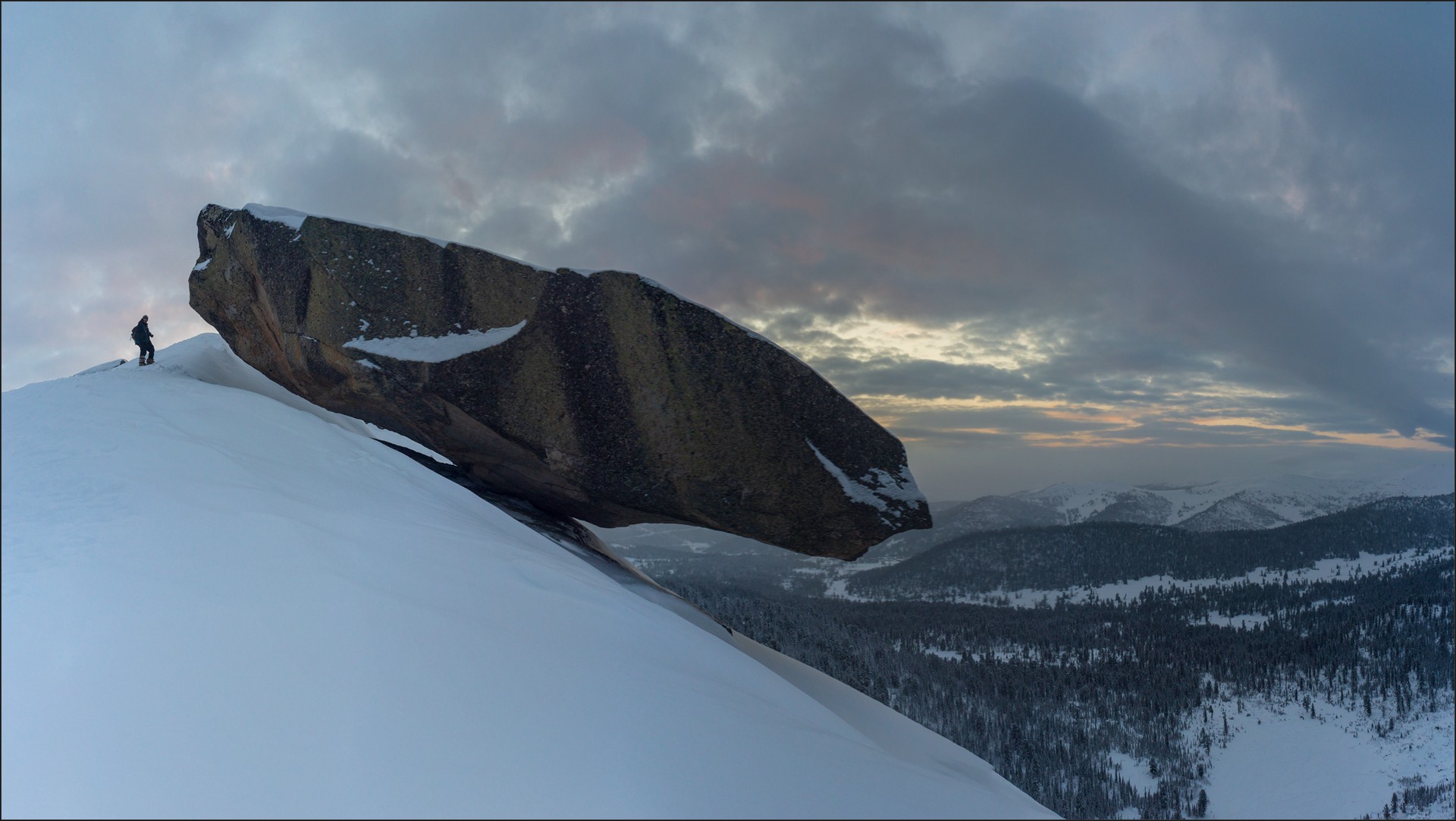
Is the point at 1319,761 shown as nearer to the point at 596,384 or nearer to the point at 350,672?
the point at 596,384

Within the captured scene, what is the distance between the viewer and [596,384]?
11.2 meters

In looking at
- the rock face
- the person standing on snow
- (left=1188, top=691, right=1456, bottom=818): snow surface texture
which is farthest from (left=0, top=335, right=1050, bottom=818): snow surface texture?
(left=1188, top=691, right=1456, bottom=818): snow surface texture

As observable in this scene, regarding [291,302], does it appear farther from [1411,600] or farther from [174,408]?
[1411,600]

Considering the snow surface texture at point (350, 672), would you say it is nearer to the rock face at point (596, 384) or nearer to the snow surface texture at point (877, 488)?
the rock face at point (596, 384)

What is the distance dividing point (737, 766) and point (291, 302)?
39.9 feet

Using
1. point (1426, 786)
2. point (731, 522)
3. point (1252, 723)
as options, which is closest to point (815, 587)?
point (1252, 723)

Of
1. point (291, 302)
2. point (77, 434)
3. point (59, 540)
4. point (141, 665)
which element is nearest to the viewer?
point (141, 665)

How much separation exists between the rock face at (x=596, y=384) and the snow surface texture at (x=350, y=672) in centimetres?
481

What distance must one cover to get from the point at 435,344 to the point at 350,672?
870 centimetres

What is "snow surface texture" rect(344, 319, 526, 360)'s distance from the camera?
11305 millimetres

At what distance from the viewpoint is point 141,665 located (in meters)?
3.42

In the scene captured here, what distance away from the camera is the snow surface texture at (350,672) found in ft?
10.3

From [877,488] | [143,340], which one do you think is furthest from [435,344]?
[877,488]

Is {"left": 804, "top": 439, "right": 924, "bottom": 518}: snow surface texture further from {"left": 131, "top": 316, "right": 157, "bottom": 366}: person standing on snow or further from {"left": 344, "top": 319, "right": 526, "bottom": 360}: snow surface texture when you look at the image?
{"left": 131, "top": 316, "right": 157, "bottom": 366}: person standing on snow
